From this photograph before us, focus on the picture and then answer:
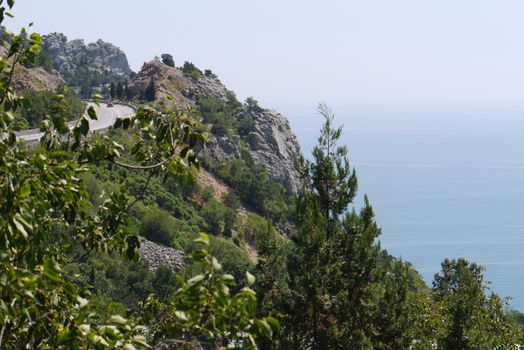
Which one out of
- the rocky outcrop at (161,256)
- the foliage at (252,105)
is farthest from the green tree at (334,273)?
the foliage at (252,105)

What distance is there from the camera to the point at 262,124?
113 meters

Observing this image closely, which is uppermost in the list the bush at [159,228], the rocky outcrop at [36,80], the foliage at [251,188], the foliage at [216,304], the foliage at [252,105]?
the foliage at [252,105]

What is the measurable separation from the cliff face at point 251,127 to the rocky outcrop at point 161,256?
1293 inches

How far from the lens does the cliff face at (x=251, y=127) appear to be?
347ft

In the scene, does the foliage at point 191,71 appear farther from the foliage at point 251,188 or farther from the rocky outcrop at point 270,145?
the foliage at point 251,188

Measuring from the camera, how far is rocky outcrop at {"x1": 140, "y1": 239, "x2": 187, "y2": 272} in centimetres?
6291

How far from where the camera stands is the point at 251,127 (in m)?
110

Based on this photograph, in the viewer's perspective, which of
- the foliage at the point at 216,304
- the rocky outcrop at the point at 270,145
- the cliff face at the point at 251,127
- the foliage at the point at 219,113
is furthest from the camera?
the rocky outcrop at the point at 270,145

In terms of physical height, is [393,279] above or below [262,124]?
below

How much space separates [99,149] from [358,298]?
1280cm

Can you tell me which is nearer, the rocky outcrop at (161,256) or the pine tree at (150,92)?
the rocky outcrop at (161,256)

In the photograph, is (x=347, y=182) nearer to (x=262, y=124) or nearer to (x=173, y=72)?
(x=262, y=124)

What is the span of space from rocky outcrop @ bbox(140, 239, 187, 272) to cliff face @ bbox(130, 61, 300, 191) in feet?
108

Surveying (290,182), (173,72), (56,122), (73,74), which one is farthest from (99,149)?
(73,74)
